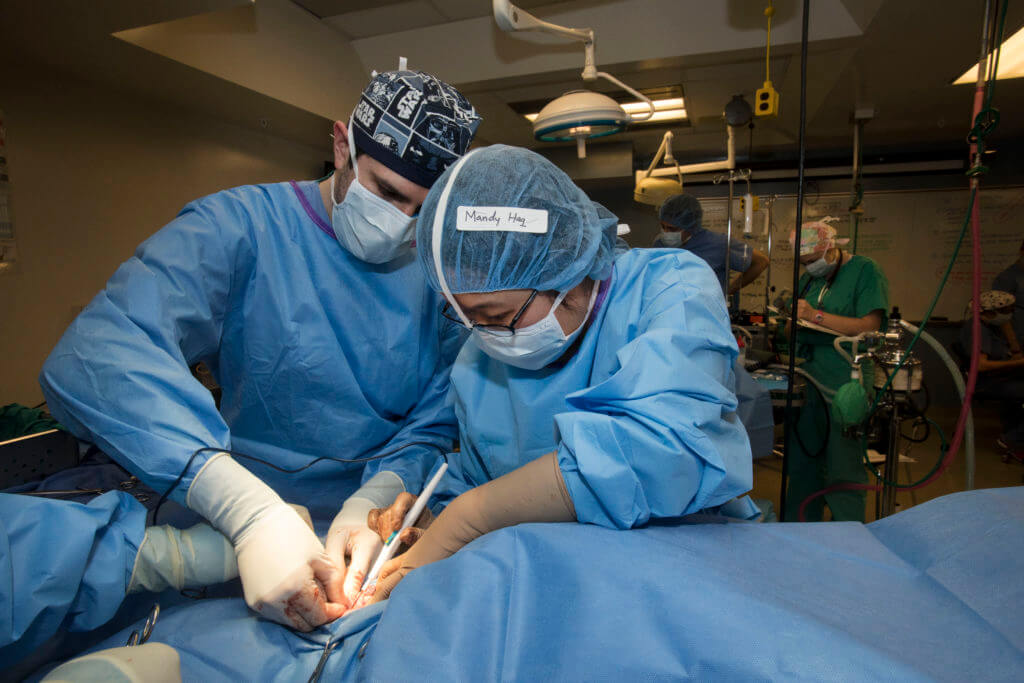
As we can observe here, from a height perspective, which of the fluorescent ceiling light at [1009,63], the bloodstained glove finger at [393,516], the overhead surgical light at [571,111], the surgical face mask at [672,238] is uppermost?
the fluorescent ceiling light at [1009,63]

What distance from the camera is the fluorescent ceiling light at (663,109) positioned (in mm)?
4492

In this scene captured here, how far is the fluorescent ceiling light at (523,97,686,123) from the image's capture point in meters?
4.49

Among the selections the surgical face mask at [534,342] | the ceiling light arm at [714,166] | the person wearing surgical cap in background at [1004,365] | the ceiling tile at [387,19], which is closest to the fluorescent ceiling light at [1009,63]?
the person wearing surgical cap in background at [1004,365]

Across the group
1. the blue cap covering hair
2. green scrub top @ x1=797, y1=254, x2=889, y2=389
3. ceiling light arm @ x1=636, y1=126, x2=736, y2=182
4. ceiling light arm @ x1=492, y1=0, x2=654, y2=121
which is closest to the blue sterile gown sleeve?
the blue cap covering hair

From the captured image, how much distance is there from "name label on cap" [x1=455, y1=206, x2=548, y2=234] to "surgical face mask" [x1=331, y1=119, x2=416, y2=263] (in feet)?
1.36

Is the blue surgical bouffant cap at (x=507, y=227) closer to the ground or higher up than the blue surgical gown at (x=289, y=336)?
higher up

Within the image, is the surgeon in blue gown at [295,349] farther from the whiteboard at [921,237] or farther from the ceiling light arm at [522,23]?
the whiteboard at [921,237]

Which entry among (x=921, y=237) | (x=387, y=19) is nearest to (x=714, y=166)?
(x=387, y=19)

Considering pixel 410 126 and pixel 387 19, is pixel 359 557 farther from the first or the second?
pixel 387 19

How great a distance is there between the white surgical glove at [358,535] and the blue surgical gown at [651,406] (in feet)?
1.26

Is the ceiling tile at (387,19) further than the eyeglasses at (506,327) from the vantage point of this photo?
Yes

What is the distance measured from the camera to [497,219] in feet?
2.97

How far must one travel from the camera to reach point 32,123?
2.77 meters

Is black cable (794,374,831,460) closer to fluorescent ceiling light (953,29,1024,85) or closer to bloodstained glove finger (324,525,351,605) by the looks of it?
fluorescent ceiling light (953,29,1024,85)
